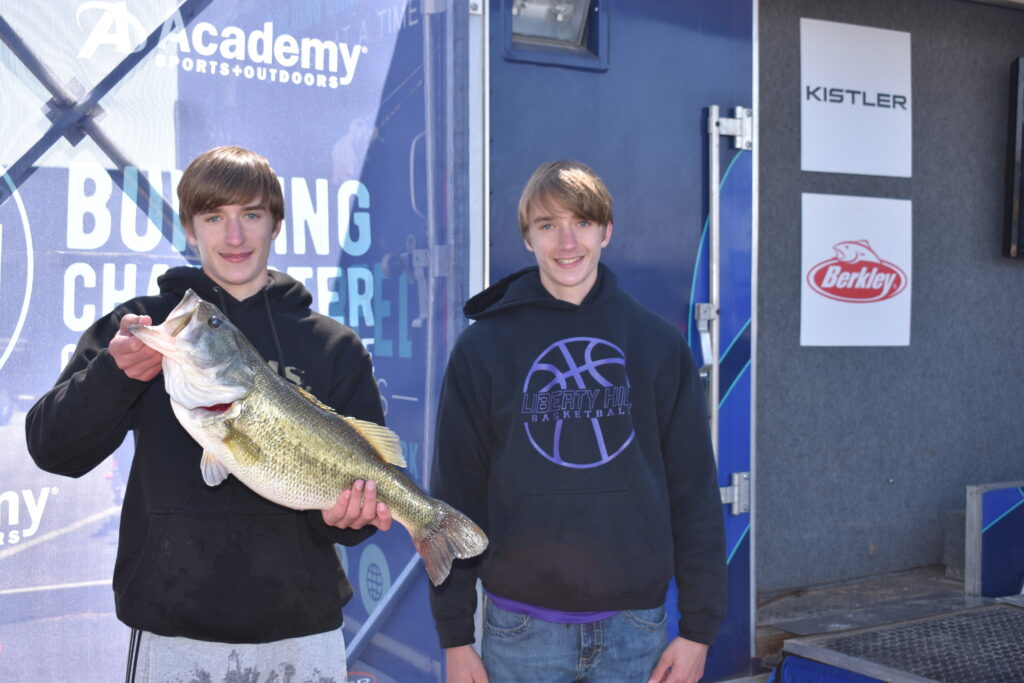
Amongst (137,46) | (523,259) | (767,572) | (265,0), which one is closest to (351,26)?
(265,0)

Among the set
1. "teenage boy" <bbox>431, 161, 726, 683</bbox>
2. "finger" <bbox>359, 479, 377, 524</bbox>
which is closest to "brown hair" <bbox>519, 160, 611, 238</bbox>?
"teenage boy" <bbox>431, 161, 726, 683</bbox>

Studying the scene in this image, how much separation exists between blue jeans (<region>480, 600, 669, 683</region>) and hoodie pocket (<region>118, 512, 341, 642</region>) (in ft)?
1.58

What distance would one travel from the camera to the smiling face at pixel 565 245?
92.7 inches

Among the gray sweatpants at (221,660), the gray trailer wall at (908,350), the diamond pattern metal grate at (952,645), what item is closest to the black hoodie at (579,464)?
the gray sweatpants at (221,660)

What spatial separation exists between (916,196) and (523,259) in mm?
2971

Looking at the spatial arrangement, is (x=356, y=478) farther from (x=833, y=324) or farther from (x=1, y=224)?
(x=833, y=324)

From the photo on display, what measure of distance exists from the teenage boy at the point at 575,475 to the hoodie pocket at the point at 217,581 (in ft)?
1.41

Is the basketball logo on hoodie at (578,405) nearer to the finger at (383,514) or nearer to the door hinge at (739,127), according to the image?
the finger at (383,514)

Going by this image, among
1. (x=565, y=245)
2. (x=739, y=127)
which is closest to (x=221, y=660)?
(x=565, y=245)

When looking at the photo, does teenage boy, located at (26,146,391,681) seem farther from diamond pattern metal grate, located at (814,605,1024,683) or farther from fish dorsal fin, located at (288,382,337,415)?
diamond pattern metal grate, located at (814,605,1024,683)

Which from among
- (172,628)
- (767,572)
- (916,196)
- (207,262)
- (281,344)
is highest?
(916,196)

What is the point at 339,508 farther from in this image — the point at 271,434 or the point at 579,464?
the point at 579,464

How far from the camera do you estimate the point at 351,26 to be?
Answer: 3.13m

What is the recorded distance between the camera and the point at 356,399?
7.04 feet
